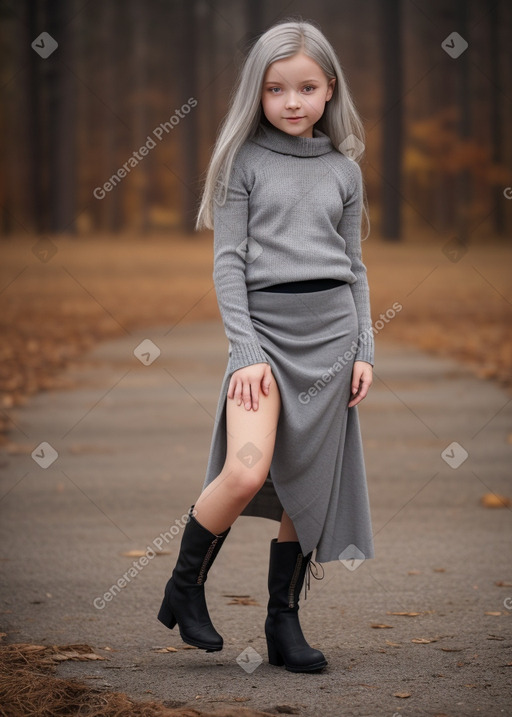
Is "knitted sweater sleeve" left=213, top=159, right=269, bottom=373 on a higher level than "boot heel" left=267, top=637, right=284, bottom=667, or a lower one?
higher

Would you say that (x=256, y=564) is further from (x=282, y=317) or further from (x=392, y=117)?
(x=392, y=117)

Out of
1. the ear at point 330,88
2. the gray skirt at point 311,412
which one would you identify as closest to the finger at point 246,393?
the gray skirt at point 311,412

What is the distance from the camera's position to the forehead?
10.6 feet

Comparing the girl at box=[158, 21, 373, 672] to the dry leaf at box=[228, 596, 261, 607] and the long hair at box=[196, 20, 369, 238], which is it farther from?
the dry leaf at box=[228, 596, 261, 607]

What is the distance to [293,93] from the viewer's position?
3234 mm

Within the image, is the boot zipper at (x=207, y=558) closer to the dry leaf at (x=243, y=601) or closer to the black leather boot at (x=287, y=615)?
the black leather boot at (x=287, y=615)

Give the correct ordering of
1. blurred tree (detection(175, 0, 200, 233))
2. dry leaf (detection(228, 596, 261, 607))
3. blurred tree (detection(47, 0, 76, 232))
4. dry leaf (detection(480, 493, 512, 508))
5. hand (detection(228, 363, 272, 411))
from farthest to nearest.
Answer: blurred tree (detection(175, 0, 200, 233)) → blurred tree (detection(47, 0, 76, 232)) → dry leaf (detection(480, 493, 512, 508)) → dry leaf (detection(228, 596, 261, 607)) → hand (detection(228, 363, 272, 411))

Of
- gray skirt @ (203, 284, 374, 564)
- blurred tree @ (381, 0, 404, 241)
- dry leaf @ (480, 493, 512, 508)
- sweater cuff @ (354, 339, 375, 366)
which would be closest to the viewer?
gray skirt @ (203, 284, 374, 564)

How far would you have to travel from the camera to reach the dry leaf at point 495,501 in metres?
5.53

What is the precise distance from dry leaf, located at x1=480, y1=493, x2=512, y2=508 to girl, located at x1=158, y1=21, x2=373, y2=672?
2.36 m

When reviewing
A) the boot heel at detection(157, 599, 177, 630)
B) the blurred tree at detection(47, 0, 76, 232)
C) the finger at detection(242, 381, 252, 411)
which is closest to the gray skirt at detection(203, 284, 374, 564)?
the finger at detection(242, 381, 252, 411)

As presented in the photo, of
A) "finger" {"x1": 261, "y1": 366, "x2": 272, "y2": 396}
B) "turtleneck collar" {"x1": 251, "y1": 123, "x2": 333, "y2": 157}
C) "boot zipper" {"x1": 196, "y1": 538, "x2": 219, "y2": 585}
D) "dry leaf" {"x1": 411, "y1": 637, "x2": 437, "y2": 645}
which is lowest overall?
"dry leaf" {"x1": 411, "y1": 637, "x2": 437, "y2": 645}

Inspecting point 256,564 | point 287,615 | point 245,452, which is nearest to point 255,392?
point 245,452

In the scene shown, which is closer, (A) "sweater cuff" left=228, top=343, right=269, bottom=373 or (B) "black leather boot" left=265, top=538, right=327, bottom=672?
(A) "sweater cuff" left=228, top=343, right=269, bottom=373
